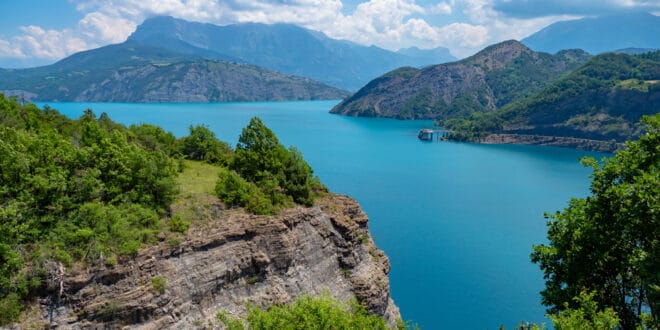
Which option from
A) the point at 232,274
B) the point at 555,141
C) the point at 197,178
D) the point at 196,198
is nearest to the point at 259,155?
the point at 197,178

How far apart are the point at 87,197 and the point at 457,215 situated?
64.3 metres

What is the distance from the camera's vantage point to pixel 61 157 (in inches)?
1080

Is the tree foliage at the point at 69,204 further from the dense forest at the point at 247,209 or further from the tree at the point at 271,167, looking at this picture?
the tree at the point at 271,167

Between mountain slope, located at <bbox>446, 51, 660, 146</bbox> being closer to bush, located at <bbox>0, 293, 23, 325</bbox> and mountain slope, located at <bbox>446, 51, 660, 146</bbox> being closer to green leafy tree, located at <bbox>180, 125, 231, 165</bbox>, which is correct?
green leafy tree, located at <bbox>180, 125, 231, 165</bbox>

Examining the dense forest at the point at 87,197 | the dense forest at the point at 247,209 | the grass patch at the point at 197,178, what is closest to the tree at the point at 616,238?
the dense forest at the point at 247,209

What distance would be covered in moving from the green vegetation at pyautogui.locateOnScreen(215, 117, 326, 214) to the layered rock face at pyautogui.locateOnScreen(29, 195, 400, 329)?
66.3 inches

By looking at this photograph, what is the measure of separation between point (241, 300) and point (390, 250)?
35.0 m

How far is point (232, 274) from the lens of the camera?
29.0 meters

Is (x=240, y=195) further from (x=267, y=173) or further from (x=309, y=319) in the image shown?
(x=309, y=319)

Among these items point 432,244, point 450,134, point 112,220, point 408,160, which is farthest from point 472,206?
point 450,134

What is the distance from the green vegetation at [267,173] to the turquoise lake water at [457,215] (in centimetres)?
2200

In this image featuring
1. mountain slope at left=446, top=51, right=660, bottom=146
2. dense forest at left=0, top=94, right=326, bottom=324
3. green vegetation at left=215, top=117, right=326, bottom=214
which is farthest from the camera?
mountain slope at left=446, top=51, right=660, bottom=146

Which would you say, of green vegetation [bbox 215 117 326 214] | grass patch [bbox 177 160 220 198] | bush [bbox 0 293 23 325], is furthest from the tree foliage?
green vegetation [bbox 215 117 326 214]

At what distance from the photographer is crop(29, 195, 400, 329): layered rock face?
77.4 ft
